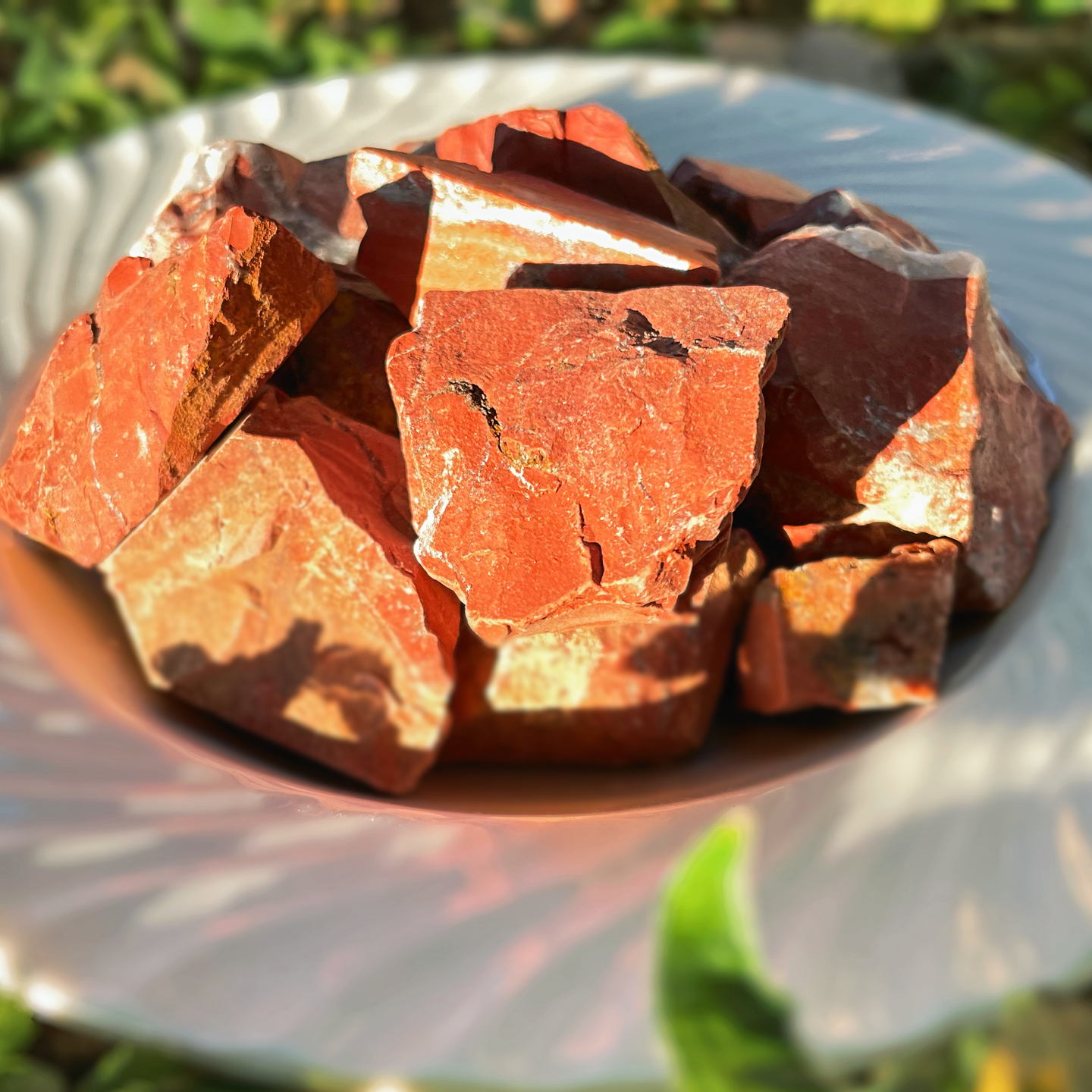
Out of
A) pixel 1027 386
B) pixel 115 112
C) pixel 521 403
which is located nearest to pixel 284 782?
pixel 521 403

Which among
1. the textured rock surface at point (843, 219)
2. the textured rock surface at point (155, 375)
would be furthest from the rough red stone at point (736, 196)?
the textured rock surface at point (155, 375)

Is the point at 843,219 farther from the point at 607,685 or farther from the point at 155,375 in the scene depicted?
the point at 155,375

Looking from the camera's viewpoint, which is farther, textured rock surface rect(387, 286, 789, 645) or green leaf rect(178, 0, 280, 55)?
green leaf rect(178, 0, 280, 55)

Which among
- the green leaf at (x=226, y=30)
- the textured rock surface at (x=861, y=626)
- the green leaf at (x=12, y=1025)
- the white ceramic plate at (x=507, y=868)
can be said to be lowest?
the green leaf at (x=12, y=1025)

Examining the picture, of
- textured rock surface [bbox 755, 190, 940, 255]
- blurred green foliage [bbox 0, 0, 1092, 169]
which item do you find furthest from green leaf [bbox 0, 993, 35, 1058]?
blurred green foliage [bbox 0, 0, 1092, 169]

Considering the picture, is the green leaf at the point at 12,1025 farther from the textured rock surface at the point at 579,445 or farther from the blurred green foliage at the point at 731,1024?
the blurred green foliage at the point at 731,1024

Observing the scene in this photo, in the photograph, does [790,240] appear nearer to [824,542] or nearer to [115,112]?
[824,542]

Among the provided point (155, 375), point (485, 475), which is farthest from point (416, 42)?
point (485, 475)

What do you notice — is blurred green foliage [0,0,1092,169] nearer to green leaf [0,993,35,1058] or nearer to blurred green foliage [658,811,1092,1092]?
green leaf [0,993,35,1058]
